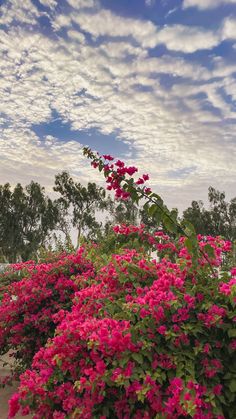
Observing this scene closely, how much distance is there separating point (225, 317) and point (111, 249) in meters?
3.34

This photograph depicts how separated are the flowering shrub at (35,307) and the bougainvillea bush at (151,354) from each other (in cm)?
179

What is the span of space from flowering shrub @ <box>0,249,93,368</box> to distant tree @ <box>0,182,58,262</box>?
1486 inches

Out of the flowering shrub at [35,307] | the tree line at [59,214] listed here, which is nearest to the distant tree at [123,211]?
the tree line at [59,214]

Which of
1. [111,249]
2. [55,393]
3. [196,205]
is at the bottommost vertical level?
[55,393]

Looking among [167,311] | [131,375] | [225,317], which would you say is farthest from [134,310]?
[225,317]

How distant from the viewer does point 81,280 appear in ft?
16.0

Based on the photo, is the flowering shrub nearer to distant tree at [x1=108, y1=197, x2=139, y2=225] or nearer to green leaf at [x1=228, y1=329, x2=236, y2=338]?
green leaf at [x1=228, y1=329, x2=236, y2=338]

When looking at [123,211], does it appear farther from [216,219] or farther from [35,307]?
[35,307]

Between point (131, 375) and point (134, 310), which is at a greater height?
point (134, 310)

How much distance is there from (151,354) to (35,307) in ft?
9.77

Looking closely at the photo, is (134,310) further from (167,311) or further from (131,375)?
(131,375)

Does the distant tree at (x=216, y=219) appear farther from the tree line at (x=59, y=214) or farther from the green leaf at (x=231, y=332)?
the green leaf at (x=231, y=332)

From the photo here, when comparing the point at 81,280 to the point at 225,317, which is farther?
the point at 81,280

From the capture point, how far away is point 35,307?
560 centimetres
